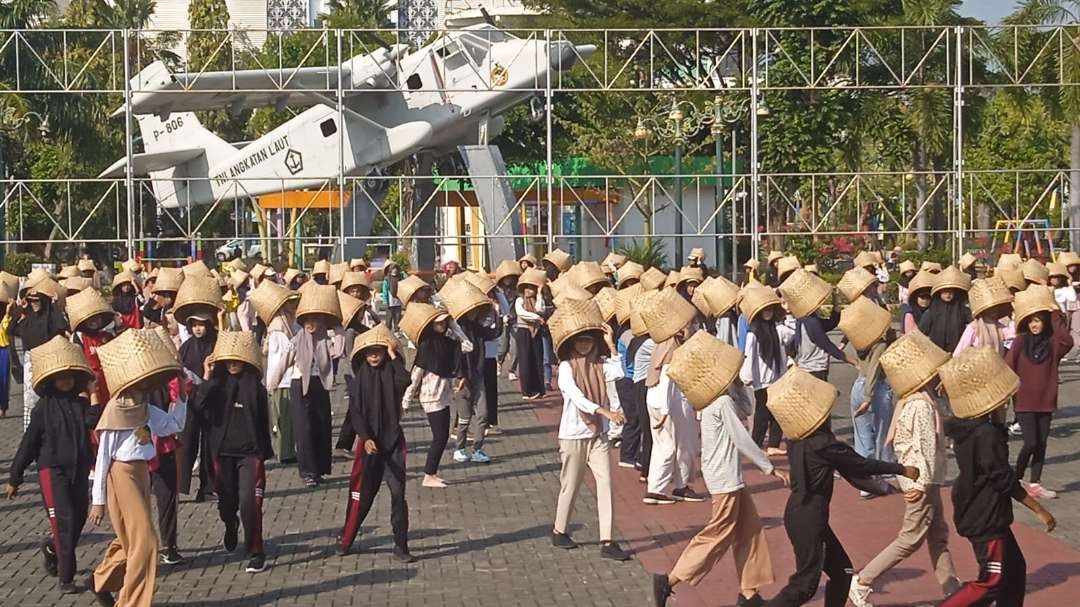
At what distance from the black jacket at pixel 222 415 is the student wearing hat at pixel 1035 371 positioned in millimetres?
5809

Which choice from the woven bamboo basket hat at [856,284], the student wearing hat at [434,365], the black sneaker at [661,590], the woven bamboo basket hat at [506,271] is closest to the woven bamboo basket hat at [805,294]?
the woven bamboo basket hat at [856,284]

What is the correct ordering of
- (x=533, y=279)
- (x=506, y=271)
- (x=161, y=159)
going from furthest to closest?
(x=161, y=159)
(x=506, y=271)
(x=533, y=279)

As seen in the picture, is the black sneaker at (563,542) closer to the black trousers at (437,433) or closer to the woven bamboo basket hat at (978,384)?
the black trousers at (437,433)

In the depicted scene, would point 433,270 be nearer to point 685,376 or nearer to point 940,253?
point 940,253

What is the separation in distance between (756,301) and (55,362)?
6685 mm

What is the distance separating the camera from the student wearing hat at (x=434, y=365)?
13578 millimetres

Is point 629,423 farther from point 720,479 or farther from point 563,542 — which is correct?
point 720,479

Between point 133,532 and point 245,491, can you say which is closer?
point 133,532

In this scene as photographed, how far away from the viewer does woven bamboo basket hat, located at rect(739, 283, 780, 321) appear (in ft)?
47.3

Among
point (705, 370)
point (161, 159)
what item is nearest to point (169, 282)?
point (705, 370)

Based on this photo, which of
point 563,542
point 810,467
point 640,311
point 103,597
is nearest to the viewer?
point 810,467

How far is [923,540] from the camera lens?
29.6ft

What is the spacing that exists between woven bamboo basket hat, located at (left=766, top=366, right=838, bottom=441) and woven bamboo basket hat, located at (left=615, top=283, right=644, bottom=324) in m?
6.19

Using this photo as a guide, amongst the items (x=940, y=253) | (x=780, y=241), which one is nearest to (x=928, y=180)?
(x=780, y=241)
